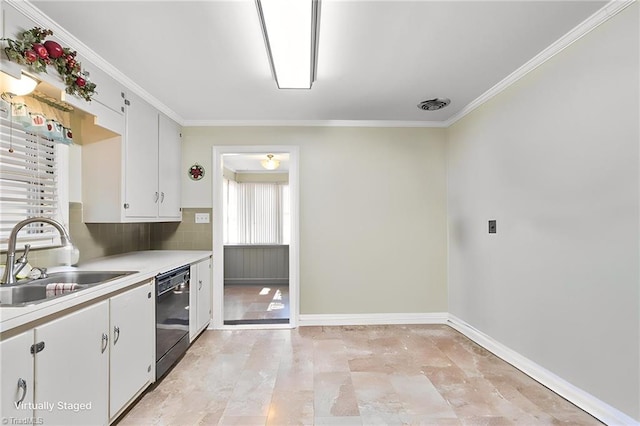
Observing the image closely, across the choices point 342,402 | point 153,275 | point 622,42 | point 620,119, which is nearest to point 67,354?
point 153,275

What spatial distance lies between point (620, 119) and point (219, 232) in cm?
350

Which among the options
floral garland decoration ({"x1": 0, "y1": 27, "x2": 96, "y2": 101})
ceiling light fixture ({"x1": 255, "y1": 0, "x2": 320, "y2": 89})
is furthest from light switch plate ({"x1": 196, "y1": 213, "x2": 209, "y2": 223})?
ceiling light fixture ({"x1": 255, "y1": 0, "x2": 320, "y2": 89})

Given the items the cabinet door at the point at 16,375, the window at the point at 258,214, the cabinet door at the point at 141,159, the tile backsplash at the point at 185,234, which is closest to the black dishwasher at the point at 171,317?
the cabinet door at the point at 141,159

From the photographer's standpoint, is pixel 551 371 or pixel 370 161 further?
pixel 370 161

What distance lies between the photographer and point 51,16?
1756mm

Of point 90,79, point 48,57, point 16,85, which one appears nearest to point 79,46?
point 90,79

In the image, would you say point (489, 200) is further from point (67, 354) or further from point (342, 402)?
point (67, 354)

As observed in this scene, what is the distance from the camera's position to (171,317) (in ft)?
8.25

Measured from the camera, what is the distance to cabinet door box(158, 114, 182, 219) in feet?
10.2

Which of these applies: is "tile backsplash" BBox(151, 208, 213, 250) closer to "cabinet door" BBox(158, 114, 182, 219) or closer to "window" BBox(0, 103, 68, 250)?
"cabinet door" BBox(158, 114, 182, 219)

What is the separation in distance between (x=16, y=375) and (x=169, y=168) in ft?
7.96

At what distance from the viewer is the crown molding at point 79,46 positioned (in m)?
1.65

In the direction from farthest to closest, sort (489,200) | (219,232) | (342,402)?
1. (219,232)
2. (489,200)
3. (342,402)

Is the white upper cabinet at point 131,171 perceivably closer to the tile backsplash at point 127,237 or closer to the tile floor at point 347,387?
the tile backsplash at point 127,237
